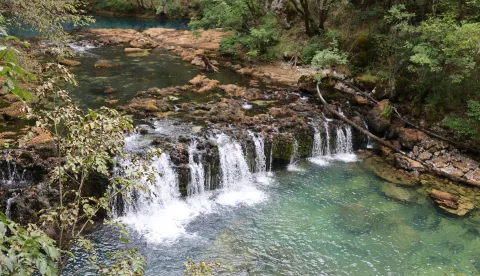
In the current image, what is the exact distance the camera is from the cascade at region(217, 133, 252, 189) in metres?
13.4

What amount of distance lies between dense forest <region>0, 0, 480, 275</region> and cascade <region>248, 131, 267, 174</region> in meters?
4.80

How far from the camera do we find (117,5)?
166 feet

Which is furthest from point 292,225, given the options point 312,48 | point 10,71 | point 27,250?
point 312,48

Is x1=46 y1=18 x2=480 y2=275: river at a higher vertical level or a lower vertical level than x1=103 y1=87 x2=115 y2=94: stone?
lower

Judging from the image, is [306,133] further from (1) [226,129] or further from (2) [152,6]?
(2) [152,6]

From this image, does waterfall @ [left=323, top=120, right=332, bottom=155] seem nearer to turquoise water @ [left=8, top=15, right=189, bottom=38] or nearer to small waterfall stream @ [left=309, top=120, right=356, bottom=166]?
small waterfall stream @ [left=309, top=120, right=356, bottom=166]

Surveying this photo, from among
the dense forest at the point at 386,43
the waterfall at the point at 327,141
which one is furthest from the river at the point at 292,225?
the dense forest at the point at 386,43

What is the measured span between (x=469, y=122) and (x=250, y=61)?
Answer: 16057 millimetres

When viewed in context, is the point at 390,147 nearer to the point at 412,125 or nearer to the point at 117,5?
the point at 412,125

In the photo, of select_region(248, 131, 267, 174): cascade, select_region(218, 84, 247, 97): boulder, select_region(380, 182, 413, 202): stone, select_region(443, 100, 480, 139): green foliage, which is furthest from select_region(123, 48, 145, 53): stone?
select_region(443, 100, 480, 139): green foliage

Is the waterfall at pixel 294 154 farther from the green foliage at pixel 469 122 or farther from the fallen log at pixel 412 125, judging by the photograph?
the green foliage at pixel 469 122

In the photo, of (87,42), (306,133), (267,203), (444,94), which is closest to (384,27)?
(444,94)

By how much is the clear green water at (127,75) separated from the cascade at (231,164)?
653cm

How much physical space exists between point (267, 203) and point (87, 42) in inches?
996
